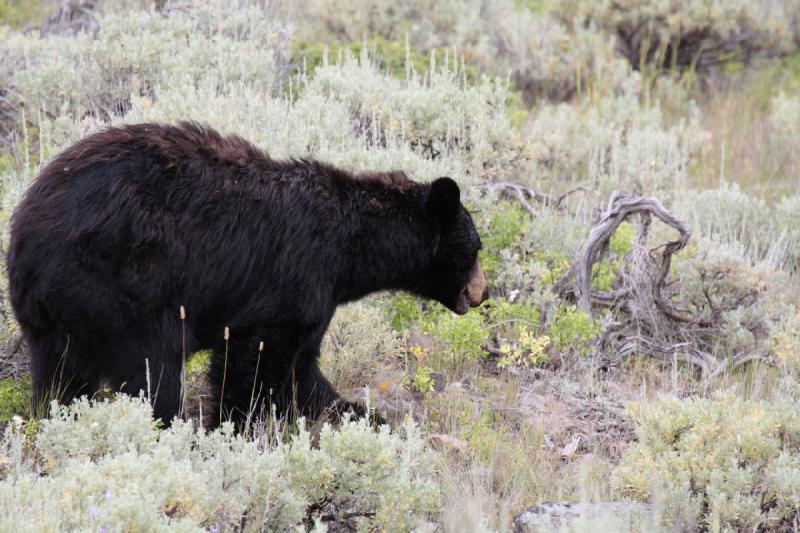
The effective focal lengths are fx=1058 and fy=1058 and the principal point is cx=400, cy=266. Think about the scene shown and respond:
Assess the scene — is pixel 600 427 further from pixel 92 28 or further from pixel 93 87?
pixel 92 28

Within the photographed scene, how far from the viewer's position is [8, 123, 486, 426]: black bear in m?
4.45

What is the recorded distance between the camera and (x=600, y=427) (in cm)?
584

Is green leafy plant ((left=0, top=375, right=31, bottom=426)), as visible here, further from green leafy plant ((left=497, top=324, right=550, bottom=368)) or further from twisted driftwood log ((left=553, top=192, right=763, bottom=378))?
twisted driftwood log ((left=553, top=192, right=763, bottom=378))

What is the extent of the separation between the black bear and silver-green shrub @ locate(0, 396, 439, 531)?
14.5 inches

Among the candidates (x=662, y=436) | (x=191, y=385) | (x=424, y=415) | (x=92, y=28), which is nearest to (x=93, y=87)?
(x=92, y=28)

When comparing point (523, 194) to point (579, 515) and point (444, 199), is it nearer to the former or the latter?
point (444, 199)

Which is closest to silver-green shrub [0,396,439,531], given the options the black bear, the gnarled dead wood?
the black bear

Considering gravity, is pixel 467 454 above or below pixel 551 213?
below

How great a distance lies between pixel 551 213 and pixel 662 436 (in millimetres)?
3102

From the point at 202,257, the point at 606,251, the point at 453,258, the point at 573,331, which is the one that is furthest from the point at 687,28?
the point at 202,257

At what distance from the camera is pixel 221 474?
4.04m

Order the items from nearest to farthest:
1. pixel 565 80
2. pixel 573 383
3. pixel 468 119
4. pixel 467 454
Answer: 1. pixel 467 454
2. pixel 573 383
3. pixel 468 119
4. pixel 565 80

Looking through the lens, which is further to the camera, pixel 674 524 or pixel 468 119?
pixel 468 119

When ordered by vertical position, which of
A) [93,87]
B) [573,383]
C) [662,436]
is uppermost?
[93,87]
